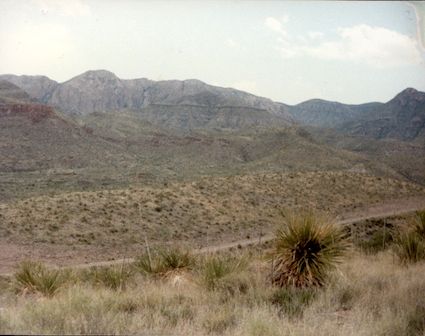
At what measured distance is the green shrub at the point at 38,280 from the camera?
363 inches

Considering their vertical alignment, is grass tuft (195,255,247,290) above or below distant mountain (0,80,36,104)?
below

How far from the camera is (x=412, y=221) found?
14180 mm

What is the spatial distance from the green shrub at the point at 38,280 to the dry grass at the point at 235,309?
0.44 metres

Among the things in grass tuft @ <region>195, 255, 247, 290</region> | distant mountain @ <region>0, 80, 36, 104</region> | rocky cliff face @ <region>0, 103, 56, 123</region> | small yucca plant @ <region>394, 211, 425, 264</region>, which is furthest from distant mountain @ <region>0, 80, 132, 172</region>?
grass tuft @ <region>195, 255, 247, 290</region>

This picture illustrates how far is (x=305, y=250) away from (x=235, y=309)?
2874 mm

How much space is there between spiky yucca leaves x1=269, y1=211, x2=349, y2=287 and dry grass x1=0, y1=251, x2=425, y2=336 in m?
0.29

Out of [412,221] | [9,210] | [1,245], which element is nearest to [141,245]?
[1,245]

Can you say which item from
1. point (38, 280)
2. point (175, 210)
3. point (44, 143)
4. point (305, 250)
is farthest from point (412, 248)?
point (44, 143)

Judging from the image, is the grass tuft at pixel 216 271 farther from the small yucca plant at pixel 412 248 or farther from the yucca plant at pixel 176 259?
the small yucca plant at pixel 412 248

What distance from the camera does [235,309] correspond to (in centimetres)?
693

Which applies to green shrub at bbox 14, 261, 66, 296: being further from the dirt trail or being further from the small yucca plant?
the small yucca plant

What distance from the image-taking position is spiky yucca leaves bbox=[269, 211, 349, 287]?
9102 mm

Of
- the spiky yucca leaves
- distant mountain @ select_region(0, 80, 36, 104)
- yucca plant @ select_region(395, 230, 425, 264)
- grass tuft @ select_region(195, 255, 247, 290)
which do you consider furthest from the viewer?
distant mountain @ select_region(0, 80, 36, 104)

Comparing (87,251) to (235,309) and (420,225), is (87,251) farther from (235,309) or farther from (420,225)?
(235,309)
